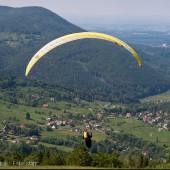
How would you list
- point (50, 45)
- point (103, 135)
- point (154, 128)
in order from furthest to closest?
point (154, 128), point (103, 135), point (50, 45)

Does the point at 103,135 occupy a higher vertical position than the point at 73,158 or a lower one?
lower

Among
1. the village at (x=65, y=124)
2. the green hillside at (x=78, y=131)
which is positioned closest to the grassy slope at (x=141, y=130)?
the green hillside at (x=78, y=131)

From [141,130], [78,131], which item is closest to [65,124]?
[78,131]

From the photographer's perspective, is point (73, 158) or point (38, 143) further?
point (38, 143)

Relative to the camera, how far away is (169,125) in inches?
7229

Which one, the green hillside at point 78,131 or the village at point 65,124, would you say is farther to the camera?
the village at point 65,124

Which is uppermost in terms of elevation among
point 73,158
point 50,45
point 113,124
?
point 50,45

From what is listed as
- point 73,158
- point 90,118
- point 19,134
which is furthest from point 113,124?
point 73,158

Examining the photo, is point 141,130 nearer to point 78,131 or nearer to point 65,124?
point 78,131

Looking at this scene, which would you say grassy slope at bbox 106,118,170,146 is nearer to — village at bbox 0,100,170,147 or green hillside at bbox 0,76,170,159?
green hillside at bbox 0,76,170,159

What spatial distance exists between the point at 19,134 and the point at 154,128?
61146 millimetres

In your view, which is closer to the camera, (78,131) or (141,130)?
(78,131)

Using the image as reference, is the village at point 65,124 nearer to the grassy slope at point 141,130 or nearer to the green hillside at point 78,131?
the green hillside at point 78,131

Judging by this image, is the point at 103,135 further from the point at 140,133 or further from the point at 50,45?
the point at 50,45
